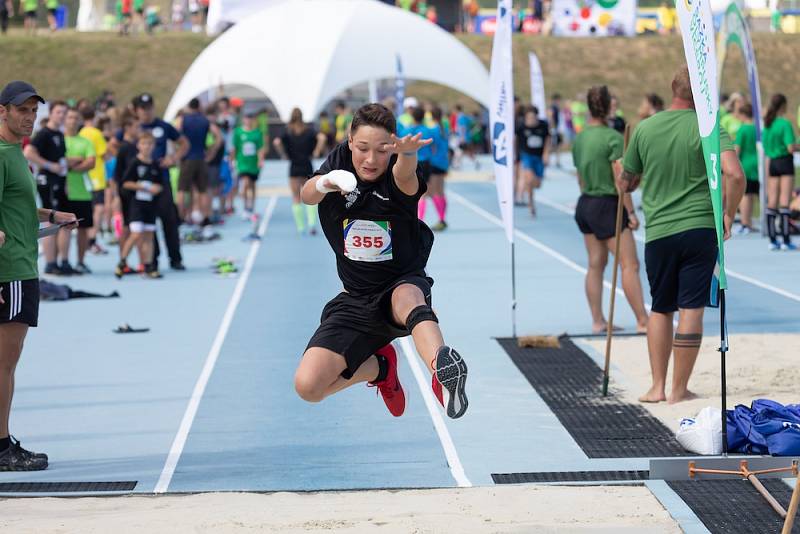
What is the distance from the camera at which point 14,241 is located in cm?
758

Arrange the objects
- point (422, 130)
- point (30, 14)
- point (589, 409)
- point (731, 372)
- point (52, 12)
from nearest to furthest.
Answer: point (589, 409) < point (731, 372) < point (422, 130) < point (30, 14) < point (52, 12)

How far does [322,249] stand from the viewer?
20.2 m

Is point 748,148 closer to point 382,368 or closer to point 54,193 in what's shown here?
point 54,193

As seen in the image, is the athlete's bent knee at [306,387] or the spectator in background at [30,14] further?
the spectator in background at [30,14]

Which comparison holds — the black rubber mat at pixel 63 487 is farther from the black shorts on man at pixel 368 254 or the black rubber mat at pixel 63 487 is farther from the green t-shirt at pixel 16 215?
the black shorts on man at pixel 368 254

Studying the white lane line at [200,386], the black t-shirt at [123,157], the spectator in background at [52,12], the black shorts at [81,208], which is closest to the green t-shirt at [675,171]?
the white lane line at [200,386]

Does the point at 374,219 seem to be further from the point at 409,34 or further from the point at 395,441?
the point at 409,34

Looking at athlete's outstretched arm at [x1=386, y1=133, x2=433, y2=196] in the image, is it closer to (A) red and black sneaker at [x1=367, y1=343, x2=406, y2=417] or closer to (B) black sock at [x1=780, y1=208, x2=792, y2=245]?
(A) red and black sneaker at [x1=367, y1=343, x2=406, y2=417]

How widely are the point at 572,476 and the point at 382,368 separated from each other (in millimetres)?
→ 1259

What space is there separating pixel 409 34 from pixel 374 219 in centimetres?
3525

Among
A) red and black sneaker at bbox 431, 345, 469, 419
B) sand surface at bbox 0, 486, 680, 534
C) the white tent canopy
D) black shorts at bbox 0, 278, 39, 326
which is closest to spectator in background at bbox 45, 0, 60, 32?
the white tent canopy

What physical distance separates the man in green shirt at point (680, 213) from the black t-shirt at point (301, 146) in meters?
12.4

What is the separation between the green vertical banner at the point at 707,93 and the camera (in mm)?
7414

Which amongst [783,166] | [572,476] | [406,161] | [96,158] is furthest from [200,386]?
[783,166]
